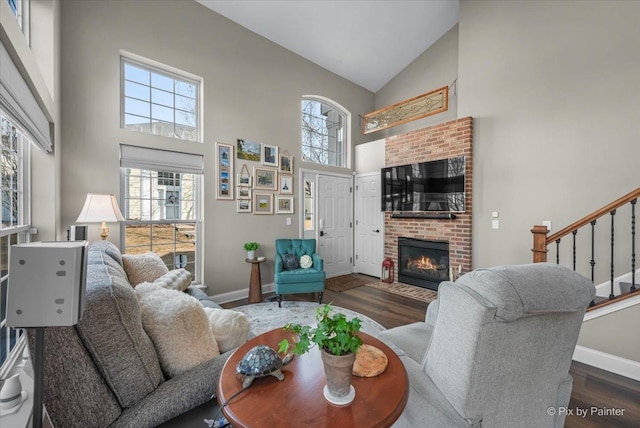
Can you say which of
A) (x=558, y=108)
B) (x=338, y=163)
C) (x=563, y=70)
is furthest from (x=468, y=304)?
(x=338, y=163)

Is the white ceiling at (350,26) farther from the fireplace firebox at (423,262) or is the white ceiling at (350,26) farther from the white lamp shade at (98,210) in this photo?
the fireplace firebox at (423,262)

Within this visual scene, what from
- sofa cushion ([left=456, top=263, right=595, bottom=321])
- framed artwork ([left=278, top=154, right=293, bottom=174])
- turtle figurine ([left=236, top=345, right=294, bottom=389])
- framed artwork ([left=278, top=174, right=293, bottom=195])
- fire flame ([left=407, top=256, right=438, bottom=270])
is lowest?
fire flame ([left=407, top=256, right=438, bottom=270])

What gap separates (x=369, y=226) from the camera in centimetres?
521

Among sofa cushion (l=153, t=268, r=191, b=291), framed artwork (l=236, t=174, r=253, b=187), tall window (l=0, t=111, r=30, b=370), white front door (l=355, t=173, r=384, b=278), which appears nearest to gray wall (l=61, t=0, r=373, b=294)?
framed artwork (l=236, t=174, r=253, b=187)

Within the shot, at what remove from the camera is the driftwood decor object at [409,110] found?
4156 mm

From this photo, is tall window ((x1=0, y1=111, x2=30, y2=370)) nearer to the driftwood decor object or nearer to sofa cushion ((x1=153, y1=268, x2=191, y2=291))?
sofa cushion ((x1=153, y1=268, x2=191, y2=291))

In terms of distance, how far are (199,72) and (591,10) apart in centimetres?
447

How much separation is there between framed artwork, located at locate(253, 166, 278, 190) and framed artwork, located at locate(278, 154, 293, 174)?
6.0 inches

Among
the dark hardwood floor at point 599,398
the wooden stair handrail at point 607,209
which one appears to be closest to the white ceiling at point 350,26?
the wooden stair handrail at point 607,209

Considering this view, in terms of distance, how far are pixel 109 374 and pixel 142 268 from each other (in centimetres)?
158

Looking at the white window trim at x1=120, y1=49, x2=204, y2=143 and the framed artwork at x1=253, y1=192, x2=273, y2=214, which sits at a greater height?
the white window trim at x1=120, y1=49, x2=204, y2=143

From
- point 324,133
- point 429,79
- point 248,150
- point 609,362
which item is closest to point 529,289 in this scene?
point 609,362

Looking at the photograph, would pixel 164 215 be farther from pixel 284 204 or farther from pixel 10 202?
pixel 284 204

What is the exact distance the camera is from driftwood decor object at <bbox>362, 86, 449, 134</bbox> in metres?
4.16
